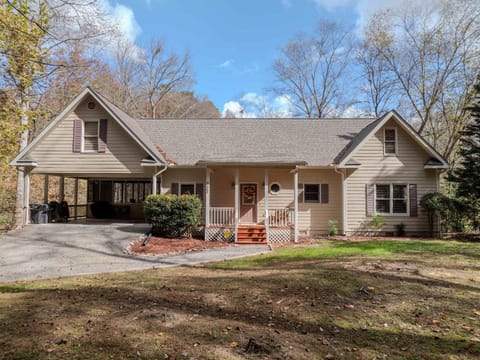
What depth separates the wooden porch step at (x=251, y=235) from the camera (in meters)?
12.3

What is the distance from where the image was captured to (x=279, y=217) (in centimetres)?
1347

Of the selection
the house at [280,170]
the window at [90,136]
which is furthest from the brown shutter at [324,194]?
the window at [90,136]

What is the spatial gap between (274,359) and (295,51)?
32.8 m

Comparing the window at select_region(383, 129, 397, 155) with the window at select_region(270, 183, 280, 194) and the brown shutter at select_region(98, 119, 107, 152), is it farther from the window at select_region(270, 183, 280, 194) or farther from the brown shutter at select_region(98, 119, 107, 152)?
the brown shutter at select_region(98, 119, 107, 152)

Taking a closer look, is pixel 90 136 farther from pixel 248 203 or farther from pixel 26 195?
pixel 248 203

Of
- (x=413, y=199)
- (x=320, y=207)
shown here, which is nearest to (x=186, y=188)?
(x=320, y=207)

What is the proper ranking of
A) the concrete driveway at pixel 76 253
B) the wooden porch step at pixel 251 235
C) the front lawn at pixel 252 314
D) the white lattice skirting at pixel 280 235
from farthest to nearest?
the white lattice skirting at pixel 280 235, the wooden porch step at pixel 251 235, the concrete driveway at pixel 76 253, the front lawn at pixel 252 314

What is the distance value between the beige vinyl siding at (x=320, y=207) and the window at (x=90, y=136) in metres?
10.00

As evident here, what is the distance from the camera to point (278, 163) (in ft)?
39.5

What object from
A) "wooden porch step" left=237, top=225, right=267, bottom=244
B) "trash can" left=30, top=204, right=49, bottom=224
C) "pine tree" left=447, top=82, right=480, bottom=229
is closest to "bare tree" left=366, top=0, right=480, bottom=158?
"pine tree" left=447, top=82, right=480, bottom=229

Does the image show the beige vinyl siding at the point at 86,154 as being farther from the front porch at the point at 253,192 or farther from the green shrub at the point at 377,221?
the green shrub at the point at 377,221

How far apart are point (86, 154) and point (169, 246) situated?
684 cm

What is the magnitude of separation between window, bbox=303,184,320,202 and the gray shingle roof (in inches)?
44.6

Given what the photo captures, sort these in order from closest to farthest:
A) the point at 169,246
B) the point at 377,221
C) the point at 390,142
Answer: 1. the point at 169,246
2. the point at 377,221
3. the point at 390,142
